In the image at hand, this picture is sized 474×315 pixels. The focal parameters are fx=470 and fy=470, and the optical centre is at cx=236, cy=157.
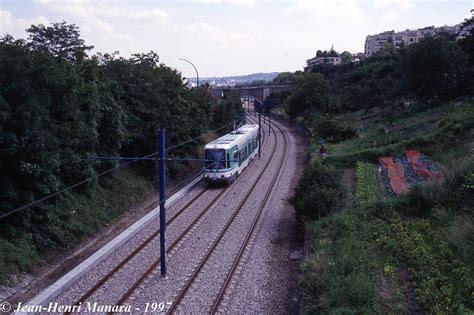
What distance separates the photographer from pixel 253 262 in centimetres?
1525

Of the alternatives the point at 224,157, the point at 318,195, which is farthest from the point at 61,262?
the point at 224,157

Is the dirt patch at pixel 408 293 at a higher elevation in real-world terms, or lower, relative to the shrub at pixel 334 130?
lower

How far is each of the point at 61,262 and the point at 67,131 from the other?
4.60 m

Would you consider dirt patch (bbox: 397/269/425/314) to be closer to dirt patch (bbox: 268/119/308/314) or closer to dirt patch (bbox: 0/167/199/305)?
dirt patch (bbox: 268/119/308/314)

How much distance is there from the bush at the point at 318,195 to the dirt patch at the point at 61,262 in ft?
23.8

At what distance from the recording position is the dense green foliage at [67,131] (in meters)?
14.3

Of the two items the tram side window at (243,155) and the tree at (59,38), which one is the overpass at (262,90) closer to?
the tram side window at (243,155)

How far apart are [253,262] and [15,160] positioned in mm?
8130

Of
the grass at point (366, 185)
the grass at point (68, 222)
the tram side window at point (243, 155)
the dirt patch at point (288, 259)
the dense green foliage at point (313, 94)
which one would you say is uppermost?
the dense green foliage at point (313, 94)

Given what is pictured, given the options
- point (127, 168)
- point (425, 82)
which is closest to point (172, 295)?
point (127, 168)

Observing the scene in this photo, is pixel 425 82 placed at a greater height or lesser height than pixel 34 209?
greater

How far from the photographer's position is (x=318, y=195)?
17.5 m

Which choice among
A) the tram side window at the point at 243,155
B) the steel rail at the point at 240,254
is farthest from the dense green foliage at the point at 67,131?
the steel rail at the point at 240,254

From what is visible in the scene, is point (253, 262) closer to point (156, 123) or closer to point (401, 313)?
point (401, 313)
